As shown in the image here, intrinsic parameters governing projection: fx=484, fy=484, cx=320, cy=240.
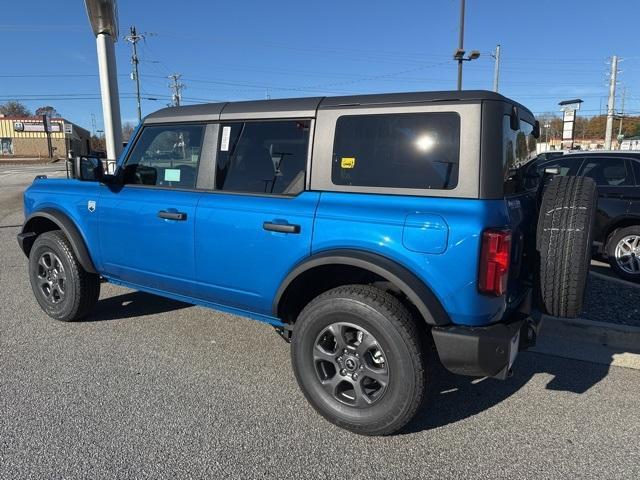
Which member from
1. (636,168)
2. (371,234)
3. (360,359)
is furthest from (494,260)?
(636,168)

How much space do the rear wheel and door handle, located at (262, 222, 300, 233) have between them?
17.1ft

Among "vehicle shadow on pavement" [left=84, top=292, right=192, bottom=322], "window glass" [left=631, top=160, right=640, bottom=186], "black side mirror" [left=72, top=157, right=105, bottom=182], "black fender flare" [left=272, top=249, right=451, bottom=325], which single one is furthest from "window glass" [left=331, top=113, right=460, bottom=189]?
"window glass" [left=631, top=160, right=640, bottom=186]

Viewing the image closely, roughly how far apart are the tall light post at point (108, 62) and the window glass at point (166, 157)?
24.2 feet

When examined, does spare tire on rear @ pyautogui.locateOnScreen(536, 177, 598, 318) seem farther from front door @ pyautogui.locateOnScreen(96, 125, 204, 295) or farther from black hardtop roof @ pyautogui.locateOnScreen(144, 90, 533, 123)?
front door @ pyautogui.locateOnScreen(96, 125, 204, 295)

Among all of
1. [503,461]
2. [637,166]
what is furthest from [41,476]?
[637,166]

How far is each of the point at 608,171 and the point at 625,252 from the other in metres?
1.12

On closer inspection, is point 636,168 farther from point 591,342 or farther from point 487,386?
point 487,386

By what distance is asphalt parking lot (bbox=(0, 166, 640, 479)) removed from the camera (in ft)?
8.29

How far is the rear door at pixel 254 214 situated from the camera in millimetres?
2992

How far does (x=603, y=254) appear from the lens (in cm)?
648

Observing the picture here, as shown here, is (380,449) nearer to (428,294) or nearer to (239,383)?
(428,294)

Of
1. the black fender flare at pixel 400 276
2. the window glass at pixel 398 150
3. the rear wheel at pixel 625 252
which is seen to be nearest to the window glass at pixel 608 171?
the rear wheel at pixel 625 252

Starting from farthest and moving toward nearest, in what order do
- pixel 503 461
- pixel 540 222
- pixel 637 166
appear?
pixel 637 166
pixel 540 222
pixel 503 461

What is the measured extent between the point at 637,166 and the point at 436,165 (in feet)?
16.6
